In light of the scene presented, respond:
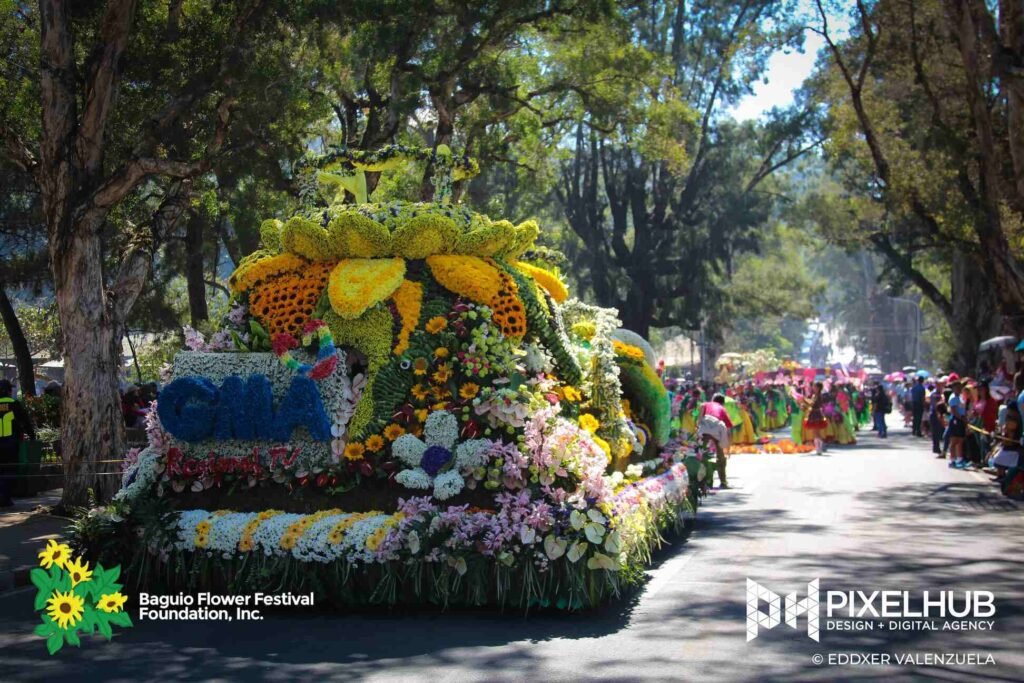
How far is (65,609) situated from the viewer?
8406 mm

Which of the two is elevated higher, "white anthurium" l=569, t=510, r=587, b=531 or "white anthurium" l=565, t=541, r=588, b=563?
"white anthurium" l=569, t=510, r=587, b=531

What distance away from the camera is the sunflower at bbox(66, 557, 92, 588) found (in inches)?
344

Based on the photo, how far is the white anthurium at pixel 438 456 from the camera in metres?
8.69

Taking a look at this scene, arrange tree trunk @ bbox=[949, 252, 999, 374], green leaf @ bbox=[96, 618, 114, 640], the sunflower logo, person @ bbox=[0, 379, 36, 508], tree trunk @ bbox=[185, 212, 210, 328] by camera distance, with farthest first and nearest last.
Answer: tree trunk @ bbox=[949, 252, 999, 374] < tree trunk @ bbox=[185, 212, 210, 328] < person @ bbox=[0, 379, 36, 508] < the sunflower logo < green leaf @ bbox=[96, 618, 114, 640]

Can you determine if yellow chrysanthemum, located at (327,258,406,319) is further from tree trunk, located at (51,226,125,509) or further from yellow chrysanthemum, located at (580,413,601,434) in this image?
tree trunk, located at (51,226,125,509)

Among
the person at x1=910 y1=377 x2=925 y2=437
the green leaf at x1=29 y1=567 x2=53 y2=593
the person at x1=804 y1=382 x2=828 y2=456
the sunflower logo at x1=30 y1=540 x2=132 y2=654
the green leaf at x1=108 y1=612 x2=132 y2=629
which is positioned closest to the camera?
the sunflower logo at x1=30 y1=540 x2=132 y2=654

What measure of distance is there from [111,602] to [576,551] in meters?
3.32

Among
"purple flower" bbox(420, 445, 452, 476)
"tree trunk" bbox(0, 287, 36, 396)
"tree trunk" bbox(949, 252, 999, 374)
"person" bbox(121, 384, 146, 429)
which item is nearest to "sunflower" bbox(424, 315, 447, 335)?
"purple flower" bbox(420, 445, 452, 476)

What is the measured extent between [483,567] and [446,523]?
41 centimetres

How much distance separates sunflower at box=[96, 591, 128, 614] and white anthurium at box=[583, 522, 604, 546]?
334 cm

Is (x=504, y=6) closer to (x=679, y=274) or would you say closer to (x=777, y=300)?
(x=679, y=274)

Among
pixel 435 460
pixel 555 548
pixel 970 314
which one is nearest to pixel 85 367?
pixel 435 460

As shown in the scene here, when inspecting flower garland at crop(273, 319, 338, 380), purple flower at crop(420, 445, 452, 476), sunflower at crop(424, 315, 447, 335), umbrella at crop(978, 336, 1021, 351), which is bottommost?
purple flower at crop(420, 445, 452, 476)

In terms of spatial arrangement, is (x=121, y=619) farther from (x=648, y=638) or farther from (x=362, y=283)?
(x=648, y=638)
